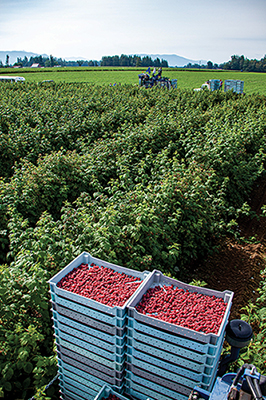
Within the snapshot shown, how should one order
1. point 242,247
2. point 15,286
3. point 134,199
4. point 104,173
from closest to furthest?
point 15,286
point 134,199
point 242,247
point 104,173

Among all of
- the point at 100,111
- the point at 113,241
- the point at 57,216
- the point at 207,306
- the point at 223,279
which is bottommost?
the point at 223,279

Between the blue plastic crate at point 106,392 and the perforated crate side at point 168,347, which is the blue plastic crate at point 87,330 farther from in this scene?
the blue plastic crate at point 106,392

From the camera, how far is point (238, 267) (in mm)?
5758

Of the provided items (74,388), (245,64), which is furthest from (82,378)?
(245,64)

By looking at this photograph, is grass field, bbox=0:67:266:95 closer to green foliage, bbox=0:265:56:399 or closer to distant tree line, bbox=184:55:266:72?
green foliage, bbox=0:265:56:399

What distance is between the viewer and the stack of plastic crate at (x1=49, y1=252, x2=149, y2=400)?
238 centimetres

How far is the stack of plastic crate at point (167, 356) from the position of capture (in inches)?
84.7

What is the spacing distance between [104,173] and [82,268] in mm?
4485

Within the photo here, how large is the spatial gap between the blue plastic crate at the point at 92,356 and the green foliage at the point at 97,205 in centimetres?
35

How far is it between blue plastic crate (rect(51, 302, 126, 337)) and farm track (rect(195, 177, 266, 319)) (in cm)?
286

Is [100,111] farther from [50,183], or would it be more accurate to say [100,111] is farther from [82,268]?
[82,268]

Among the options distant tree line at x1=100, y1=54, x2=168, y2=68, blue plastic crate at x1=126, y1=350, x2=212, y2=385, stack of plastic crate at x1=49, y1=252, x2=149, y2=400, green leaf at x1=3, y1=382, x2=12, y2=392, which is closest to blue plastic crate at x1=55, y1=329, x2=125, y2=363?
stack of plastic crate at x1=49, y1=252, x2=149, y2=400

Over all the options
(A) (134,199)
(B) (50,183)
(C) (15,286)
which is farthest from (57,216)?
(C) (15,286)

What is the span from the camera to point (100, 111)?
13781 millimetres
